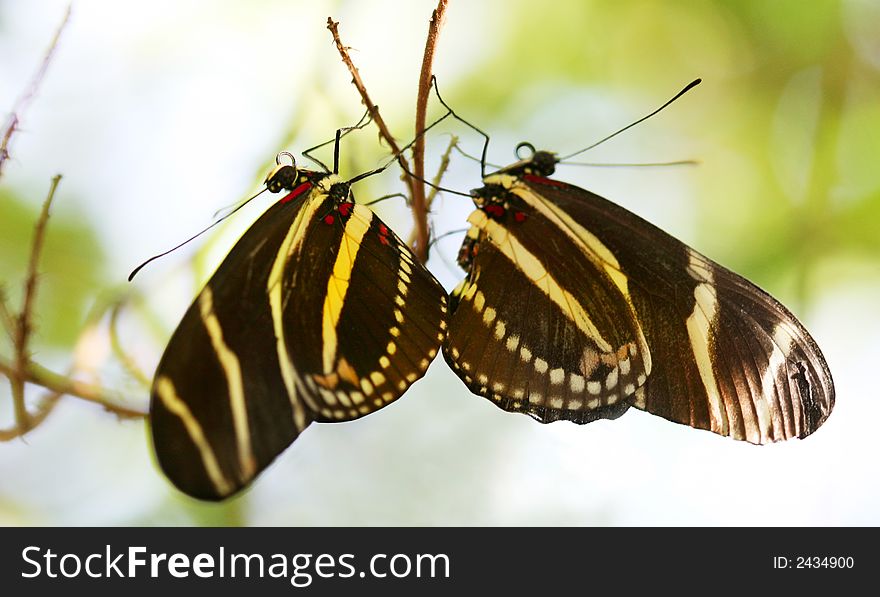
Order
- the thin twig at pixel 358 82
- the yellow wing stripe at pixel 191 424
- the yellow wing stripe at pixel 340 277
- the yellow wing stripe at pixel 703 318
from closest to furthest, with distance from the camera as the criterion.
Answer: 1. the yellow wing stripe at pixel 191 424
2. the thin twig at pixel 358 82
3. the yellow wing stripe at pixel 340 277
4. the yellow wing stripe at pixel 703 318

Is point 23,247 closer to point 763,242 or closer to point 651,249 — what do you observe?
point 651,249

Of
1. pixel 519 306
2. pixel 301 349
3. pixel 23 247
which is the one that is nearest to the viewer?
pixel 301 349

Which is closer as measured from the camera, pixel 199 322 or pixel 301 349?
pixel 199 322

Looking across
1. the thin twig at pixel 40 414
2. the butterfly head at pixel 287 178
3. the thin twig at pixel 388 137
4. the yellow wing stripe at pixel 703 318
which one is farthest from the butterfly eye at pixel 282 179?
the yellow wing stripe at pixel 703 318

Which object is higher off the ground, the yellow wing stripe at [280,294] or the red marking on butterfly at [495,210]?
the red marking on butterfly at [495,210]

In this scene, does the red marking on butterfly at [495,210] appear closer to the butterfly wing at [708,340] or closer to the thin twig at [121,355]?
the butterfly wing at [708,340]

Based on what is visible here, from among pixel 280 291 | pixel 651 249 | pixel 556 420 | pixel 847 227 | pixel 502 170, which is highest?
pixel 847 227

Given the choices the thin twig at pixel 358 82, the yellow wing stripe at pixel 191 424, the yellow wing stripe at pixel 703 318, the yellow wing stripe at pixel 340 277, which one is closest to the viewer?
the yellow wing stripe at pixel 191 424

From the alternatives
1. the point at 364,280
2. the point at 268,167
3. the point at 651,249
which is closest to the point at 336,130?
the point at 268,167
